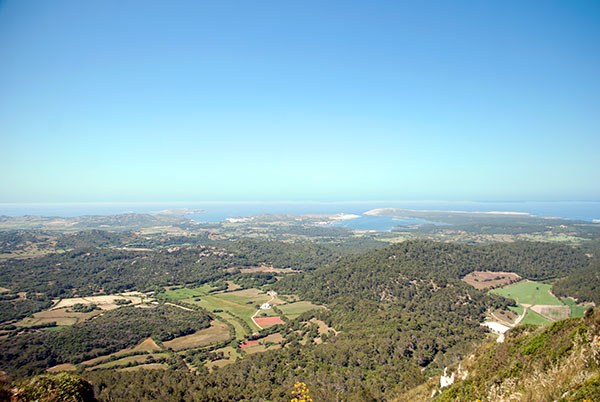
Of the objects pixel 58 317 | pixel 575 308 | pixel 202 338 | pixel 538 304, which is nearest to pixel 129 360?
pixel 202 338

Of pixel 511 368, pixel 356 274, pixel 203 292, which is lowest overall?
pixel 203 292

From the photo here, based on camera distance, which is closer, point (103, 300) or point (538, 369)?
point (538, 369)

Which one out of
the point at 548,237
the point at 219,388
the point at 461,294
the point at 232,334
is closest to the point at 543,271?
the point at 461,294

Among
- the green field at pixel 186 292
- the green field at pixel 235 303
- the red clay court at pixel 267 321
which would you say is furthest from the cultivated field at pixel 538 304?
the green field at pixel 186 292

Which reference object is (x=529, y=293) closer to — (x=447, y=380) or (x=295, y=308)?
(x=295, y=308)

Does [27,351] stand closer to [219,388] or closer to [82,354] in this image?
[82,354]
